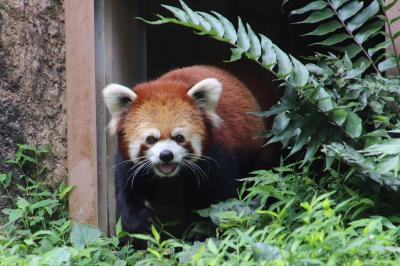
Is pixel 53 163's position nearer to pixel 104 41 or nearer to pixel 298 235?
pixel 104 41

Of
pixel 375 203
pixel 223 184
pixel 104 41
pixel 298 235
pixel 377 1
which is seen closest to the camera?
pixel 298 235

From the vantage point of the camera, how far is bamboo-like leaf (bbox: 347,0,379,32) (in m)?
4.35

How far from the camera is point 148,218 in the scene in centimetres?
Answer: 498

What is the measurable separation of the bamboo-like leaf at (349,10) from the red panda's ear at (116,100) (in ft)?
4.53

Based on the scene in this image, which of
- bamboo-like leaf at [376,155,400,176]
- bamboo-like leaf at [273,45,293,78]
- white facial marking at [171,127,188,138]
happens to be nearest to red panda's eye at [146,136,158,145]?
white facial marking at [171,127,188,138]

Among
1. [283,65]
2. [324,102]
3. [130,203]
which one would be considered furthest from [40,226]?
[324,102]

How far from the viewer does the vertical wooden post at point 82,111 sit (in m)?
5.12

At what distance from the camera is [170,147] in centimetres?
470

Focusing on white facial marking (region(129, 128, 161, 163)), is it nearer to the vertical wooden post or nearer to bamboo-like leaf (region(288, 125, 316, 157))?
the vertical wooden post

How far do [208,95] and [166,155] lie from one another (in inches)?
20.5

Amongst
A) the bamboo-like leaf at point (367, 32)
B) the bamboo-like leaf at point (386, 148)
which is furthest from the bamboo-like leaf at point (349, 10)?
the bamboo-like leaf at point (386, 148)

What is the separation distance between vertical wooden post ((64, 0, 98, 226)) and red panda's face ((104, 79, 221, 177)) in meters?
0.25

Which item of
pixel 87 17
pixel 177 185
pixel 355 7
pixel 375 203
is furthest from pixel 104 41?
pixel 375 203

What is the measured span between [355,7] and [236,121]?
127cm
